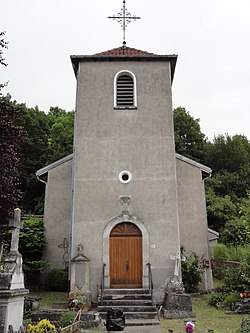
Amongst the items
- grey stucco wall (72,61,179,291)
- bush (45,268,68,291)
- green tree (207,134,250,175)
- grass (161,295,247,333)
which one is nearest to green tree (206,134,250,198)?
green tree (207,134,250,175)

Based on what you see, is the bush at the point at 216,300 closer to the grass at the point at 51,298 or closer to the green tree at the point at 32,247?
the grass at the point at 51,298

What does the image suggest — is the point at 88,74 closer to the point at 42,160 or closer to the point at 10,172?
the point at 10,172

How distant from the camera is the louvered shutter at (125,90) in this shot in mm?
16984

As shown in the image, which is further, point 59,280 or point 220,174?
point 220,174

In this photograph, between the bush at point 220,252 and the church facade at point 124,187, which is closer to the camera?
the church facade at point 124,187

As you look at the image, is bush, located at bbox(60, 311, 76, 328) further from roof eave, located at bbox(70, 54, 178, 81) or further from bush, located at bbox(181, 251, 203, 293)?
roof eave, located at bbox(70, 54, 178, 81)

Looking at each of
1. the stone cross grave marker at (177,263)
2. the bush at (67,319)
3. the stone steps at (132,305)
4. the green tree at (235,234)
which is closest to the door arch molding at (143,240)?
the stone steps at (132,305)

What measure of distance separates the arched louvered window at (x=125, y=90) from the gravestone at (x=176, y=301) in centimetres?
741

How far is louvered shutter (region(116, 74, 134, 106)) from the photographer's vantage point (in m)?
17.0

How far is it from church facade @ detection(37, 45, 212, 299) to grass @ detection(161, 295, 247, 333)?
6.90 ft

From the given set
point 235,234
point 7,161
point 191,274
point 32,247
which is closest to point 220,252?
point 235,234

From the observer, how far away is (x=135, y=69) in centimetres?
1741

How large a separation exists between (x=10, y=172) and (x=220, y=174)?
2984 centimetres

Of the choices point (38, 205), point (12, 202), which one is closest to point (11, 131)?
point (12, 202)
